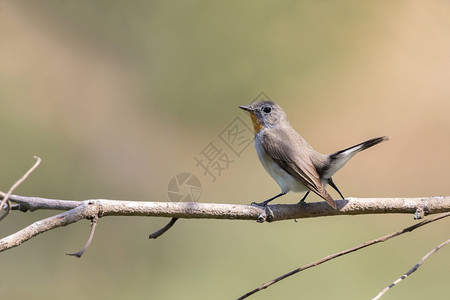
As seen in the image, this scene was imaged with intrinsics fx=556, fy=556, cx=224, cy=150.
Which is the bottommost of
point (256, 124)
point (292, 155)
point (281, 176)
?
point (281, 176)

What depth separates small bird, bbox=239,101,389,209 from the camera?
239cm

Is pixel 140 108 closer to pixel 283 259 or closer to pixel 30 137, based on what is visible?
pixel 30 137

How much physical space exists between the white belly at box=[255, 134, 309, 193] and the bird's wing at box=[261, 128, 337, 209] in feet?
0.08

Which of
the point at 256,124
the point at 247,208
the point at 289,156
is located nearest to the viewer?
the point at 247,208

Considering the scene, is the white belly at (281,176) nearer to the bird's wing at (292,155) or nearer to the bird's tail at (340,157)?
the bird's wing at (292,155)

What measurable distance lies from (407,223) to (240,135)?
4.78ft

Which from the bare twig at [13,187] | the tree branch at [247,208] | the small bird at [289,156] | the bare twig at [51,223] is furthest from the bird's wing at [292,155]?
the bare twig at [13,187]

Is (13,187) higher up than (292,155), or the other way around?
(292,155)

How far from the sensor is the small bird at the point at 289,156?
2.39m

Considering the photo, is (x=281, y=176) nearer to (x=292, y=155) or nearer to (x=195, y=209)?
(x=292, y=155)

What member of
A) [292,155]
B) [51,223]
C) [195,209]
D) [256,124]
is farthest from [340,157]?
[51,223]

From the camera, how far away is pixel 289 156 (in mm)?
2514

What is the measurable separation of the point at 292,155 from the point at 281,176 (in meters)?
0.11

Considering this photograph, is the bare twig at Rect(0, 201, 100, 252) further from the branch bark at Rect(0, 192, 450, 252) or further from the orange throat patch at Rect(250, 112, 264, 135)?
the orange throat patch at Rect(250, 112, 264, 135)
